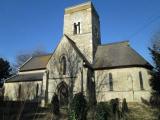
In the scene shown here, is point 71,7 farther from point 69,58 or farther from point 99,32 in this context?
point 69,58

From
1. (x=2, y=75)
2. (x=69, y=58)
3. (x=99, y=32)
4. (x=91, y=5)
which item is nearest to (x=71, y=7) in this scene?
(x=91, y=5)

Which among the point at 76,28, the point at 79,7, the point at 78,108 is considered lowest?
the point at 78,108

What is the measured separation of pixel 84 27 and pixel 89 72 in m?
9.55

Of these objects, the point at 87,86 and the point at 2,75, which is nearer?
the point at 87,86

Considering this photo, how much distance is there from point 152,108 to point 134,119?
7.75 m

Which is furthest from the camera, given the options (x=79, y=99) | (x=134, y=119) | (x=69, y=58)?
(x=69, y=58)

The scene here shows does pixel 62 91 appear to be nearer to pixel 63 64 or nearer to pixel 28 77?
pixel 63 64

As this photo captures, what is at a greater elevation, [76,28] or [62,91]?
[76,28]

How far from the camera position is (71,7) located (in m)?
37.6

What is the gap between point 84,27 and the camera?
34.8m

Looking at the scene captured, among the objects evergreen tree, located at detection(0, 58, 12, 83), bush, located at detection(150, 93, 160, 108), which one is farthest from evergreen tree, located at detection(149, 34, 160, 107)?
evergreen tree, located at detection(0, 58, 12, 83)

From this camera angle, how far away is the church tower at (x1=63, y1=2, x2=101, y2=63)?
3353cm

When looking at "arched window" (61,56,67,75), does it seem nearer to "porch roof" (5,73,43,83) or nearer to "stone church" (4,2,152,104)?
"stone church" (4,2,152,104)

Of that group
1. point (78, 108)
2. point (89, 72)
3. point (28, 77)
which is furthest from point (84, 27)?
point (78, 108)
